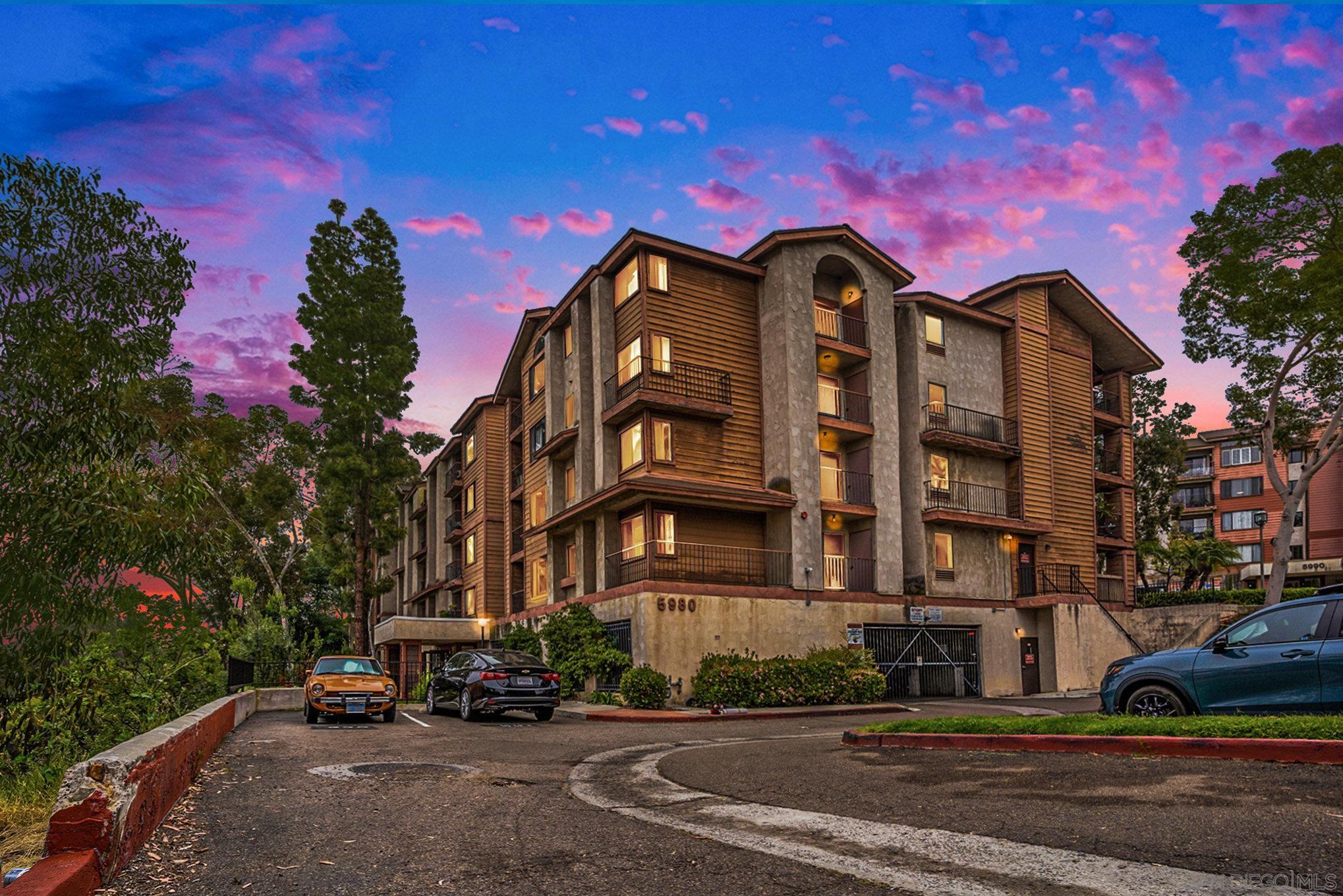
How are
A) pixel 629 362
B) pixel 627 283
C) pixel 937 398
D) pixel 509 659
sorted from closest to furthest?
1. pixel 509 659
2. pixel 629 362
3. pixel 627 283
4. pixel 937 398

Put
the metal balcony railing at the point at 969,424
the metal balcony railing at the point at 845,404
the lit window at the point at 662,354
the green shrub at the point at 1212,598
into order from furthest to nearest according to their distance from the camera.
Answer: the green shrub at the point at 1212,598 < the metal balcony railing at the point at 969,424 < the metal balcony railing at the point at 845,404 < the lit window at the point at 662,354

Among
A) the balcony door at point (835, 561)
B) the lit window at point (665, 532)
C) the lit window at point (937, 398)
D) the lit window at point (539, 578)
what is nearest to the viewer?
the lit window at point (665, 532)

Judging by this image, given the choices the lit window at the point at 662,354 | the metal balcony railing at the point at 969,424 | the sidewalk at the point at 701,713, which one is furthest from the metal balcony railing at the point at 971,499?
the lit window at the point at 662,354

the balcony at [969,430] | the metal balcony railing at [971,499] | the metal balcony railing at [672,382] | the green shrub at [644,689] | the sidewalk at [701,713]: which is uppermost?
the metal balcony railing at [672,382]

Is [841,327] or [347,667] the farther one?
[841,327]

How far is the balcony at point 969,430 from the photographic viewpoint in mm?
33438

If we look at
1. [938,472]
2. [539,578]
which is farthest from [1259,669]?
[539,578]

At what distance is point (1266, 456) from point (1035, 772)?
27.1 meters

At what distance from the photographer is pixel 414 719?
21578 millimetres

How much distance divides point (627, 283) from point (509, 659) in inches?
565

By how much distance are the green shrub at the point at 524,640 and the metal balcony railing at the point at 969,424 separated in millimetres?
15633

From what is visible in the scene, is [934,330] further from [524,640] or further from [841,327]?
[524,640]

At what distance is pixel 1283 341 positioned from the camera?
30.5 m

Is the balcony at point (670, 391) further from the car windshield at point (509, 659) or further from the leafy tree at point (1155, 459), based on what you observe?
the leafy tree at point (1155, 459)
